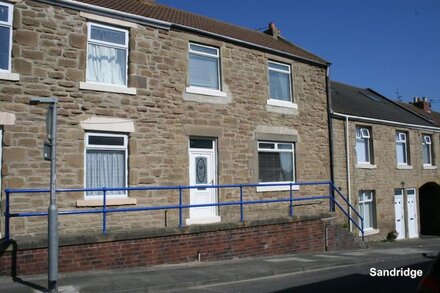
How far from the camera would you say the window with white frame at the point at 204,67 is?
13758 millimetres

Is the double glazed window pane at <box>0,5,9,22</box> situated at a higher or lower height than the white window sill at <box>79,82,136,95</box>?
higher

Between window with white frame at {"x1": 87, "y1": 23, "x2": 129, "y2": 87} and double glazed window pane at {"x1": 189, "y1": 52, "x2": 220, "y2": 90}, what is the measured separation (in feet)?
7.07

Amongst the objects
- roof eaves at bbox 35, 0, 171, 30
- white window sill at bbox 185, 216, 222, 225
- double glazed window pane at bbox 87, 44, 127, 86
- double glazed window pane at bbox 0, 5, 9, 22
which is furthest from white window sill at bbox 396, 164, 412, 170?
Answer: double glazed window pane at bbox 0, 5, 9, 22

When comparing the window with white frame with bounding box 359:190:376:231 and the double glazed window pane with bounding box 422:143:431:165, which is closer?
the window with white frame with bounding box 359:190:376:231

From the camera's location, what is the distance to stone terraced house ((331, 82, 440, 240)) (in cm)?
1886

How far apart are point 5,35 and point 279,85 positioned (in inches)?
353

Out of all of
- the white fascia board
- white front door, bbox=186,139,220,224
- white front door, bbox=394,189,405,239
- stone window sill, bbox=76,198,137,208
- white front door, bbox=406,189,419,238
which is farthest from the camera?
white front door, bbox=406,189,419,238

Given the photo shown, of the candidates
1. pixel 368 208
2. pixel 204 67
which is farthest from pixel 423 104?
pixel 204 67

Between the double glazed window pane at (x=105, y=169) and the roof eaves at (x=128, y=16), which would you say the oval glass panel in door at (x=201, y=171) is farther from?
the roof eaves at (x=128, y=16)

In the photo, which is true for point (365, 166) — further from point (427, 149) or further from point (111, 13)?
point (111, 13)

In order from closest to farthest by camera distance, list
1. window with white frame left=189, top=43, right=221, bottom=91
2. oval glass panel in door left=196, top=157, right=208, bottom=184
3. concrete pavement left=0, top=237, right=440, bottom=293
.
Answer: concrete pavement left=0, top=237, right=440, bottom=293 → oval glass panel in door left=196, top=157, right=208, bottom=184 → window with white frame left=189, top=43, right=221, bottom=91

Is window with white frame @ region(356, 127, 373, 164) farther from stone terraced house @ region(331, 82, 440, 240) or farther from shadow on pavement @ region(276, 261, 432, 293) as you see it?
shadow on pavement @ region(276, 261, 432, 293)

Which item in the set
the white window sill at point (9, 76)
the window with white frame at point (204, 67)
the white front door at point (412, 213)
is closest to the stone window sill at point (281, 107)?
the window with white frame at point (204, 67)

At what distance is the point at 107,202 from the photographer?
11.4m
